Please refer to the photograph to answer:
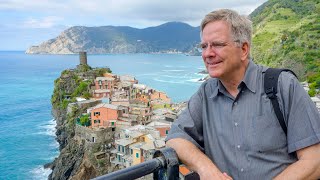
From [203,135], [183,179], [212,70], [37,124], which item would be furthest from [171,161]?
[37,124]

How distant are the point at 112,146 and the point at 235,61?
26.9 m

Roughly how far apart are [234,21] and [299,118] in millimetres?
919

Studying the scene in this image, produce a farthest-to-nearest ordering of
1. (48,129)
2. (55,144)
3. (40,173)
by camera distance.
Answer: (48,129) < (55,144) < (40,173)

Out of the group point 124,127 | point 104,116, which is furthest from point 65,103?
point 124,127

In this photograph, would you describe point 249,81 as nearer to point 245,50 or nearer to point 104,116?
point 245,50

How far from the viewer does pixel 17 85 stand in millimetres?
95750

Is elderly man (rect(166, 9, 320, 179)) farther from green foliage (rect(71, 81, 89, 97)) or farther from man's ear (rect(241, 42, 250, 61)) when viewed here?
green foliage (rect(71, 81, 89, 97))

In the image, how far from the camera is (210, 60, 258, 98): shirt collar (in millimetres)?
2844

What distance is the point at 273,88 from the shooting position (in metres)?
2.72

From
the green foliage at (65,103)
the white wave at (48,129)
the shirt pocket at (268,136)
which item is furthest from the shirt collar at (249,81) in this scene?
the white wave at (48,129)

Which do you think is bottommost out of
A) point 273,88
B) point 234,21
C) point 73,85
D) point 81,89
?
point 81,89

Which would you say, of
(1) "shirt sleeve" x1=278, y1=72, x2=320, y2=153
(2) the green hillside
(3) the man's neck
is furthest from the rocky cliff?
(1) "shirt sleeve" x1=278, y1=72, x2=320, y2=153

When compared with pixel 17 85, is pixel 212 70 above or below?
above

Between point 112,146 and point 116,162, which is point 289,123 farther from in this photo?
point 112,146
